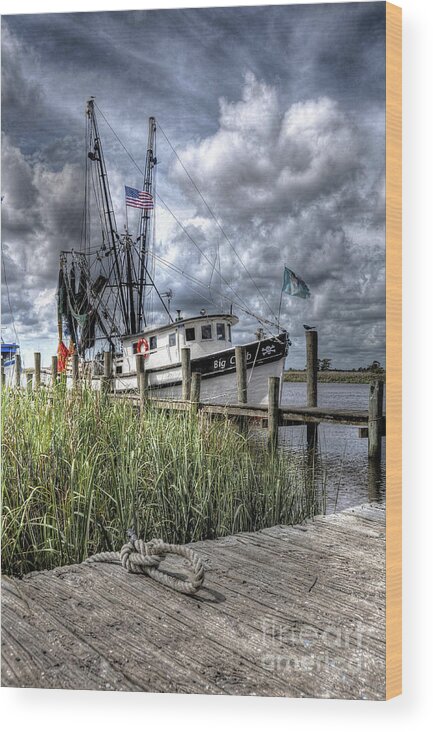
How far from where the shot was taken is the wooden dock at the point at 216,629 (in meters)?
2.76

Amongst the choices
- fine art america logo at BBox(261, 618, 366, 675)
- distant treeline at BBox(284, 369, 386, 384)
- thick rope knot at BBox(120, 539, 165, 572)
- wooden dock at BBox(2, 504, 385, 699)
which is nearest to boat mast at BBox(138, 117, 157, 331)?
distant treeline at BBox(284, 369, 386, 384)

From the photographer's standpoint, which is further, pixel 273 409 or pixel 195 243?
pixel 273 409

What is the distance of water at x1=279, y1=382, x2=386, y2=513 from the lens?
3121mm

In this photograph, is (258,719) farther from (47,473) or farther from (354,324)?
(354,324)

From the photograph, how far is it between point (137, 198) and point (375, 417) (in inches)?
59.7

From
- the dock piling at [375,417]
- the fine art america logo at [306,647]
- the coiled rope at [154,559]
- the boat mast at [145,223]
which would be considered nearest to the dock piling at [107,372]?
the boat mast at [145,223]

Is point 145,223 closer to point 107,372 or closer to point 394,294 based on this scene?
point 107,372

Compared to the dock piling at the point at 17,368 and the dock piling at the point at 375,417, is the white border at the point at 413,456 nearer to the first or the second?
the dock piling at the point at 375,417

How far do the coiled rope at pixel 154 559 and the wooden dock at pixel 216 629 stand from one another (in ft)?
0.14

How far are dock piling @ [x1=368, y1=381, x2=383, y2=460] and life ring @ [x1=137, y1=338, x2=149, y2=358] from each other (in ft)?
3.72

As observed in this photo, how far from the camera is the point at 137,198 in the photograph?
3.32m

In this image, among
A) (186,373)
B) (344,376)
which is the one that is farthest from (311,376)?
(186,373)

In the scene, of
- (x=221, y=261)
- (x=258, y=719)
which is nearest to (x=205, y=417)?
(x=221, y=261)

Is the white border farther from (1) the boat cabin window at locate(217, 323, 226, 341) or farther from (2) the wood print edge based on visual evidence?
(1) the boat cabin window at locate(217, 323, 226, 341)
